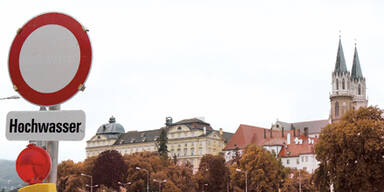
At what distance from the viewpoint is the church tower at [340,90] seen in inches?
6491

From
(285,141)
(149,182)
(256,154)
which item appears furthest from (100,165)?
(285,141)

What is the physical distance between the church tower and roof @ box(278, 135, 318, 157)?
1201 inches

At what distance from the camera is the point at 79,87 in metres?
3.50

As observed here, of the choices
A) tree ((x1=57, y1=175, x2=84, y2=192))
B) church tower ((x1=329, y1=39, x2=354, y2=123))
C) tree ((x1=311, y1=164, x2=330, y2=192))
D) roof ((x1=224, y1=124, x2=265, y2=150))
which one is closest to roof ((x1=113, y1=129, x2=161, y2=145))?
roof ((x1=224, y1=124, x2=265, y2=150))

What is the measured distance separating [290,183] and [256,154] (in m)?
6.68

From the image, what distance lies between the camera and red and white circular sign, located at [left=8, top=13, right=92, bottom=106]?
3.48 meters

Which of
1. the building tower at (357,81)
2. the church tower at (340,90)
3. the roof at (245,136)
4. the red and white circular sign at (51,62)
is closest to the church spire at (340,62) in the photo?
the church tower at (340,90)

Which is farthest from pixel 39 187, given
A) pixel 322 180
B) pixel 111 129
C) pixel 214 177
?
pixel 111 129

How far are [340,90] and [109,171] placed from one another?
9823 centimetres

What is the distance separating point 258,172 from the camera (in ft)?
261

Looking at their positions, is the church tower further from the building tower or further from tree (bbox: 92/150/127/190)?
tree (bbox: 92/150/127/190)

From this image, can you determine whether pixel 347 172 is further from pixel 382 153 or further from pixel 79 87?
pixel 79 87

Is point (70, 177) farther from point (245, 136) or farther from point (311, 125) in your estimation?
point (311, 125)

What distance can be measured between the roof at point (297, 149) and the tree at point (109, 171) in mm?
54713
